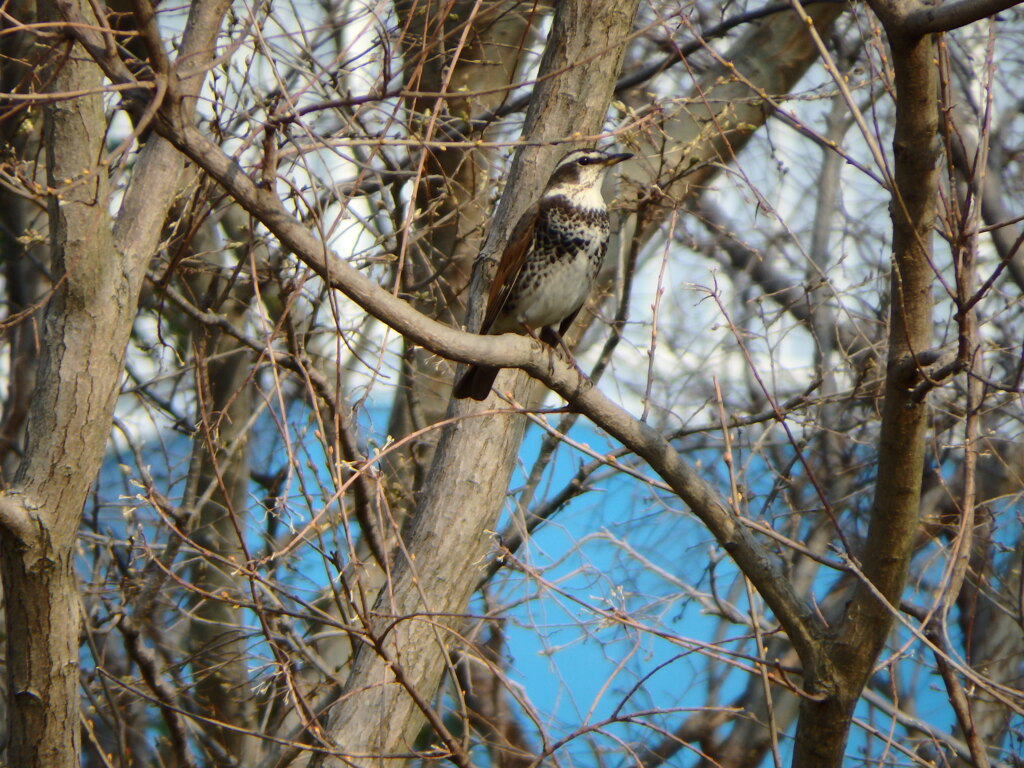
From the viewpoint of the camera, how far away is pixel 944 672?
9.14ft

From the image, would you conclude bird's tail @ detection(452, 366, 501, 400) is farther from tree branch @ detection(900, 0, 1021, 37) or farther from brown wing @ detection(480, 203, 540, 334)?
tree branch @ detection(900, 0, 1021, 37)

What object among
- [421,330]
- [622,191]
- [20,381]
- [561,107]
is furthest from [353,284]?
[20,381]

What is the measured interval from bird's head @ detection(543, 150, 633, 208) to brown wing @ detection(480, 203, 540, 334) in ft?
0.64

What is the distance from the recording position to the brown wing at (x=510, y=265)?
4047 millimetres

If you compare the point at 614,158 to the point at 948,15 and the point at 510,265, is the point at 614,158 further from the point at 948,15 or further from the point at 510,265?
the point at 948,15

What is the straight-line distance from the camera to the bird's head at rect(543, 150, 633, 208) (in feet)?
14.0

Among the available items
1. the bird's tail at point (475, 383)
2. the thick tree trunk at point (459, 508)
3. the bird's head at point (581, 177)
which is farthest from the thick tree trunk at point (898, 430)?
the bird's head at point (581, 177)

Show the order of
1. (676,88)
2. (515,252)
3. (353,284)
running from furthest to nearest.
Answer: (676,88), (515,252), (353,284)

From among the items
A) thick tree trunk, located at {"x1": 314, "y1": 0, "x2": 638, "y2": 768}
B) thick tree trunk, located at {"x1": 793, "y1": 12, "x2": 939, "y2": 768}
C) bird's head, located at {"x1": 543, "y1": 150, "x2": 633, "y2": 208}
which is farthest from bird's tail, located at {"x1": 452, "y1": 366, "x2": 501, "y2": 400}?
thick tree trunk, located at {"x1": 793, "y1": 12, "x2": 939, "y2": 768}

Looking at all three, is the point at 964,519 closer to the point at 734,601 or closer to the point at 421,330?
the point at 421,330

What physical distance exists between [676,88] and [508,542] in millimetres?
3884

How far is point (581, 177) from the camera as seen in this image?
432cm

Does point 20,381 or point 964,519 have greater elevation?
point 20,381

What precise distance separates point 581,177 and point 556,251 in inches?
14.4
